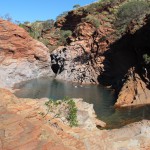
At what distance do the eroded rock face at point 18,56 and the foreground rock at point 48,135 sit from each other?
51.9 meters

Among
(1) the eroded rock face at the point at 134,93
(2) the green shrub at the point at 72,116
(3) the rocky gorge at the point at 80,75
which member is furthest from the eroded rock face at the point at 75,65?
(2) the green shrub at the point at 72,116

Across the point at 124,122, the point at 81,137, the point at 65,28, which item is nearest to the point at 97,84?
the point at 124,122

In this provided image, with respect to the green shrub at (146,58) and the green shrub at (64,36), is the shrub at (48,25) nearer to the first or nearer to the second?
the green shrub at (64,36)

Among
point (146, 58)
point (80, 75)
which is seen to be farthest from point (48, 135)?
point (80, 75)

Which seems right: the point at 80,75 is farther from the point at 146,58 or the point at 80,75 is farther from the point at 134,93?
the point at 134,93

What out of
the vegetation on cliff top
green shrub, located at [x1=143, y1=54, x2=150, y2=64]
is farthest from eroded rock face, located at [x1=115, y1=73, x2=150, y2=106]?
the vegetation on cliff top

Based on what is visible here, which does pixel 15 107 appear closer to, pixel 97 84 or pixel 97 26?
pixel 97 84

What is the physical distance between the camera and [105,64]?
69938 millimetres

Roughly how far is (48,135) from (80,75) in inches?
2363

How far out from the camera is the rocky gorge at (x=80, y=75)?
504 inches

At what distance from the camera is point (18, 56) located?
251 feet

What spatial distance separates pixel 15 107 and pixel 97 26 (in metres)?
63.8

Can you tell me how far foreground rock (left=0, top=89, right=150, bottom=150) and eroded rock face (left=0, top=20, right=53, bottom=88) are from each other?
5186 cm

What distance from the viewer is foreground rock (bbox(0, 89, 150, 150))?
11.5 metres
